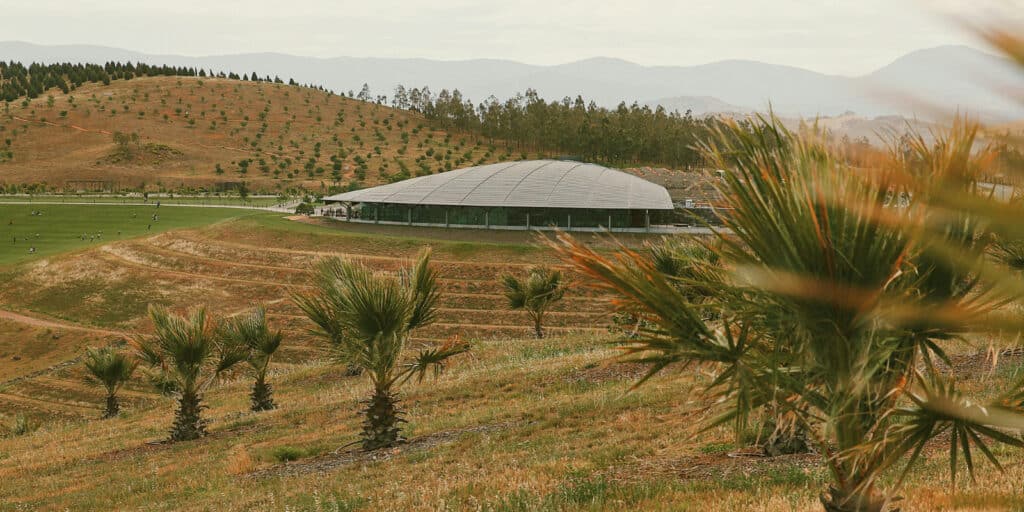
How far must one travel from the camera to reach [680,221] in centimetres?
7356

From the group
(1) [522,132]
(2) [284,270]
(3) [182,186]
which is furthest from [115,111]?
(2) [284,270]

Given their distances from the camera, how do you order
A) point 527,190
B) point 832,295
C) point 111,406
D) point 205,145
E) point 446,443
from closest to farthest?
point 832,295
point 446,443
point 111,406
point 527,190
point 205,145

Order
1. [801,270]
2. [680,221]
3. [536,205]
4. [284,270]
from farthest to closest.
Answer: [680,221] < [536,205] < [284,270] < [801,270]

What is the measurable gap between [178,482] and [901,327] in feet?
48.6

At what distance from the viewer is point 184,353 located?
2147 cm

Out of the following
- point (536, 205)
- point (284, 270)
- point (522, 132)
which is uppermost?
point (522, 132)

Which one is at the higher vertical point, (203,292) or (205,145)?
(205,145)

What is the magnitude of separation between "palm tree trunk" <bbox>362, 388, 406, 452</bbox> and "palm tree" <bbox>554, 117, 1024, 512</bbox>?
484 inches

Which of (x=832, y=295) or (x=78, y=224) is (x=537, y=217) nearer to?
(x=78, y=224)

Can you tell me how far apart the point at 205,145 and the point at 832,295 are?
590 ft

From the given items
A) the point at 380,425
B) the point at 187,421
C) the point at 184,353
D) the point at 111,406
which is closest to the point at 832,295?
the point at 380,425

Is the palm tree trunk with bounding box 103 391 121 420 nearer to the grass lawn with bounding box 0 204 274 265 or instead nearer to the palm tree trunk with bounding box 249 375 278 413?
the palm tree trunk with bounding box 249 375 278 413

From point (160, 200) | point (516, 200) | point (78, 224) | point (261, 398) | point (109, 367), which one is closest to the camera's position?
point (261, 398)

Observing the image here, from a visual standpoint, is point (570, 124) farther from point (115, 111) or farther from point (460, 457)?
point (460, 457)
